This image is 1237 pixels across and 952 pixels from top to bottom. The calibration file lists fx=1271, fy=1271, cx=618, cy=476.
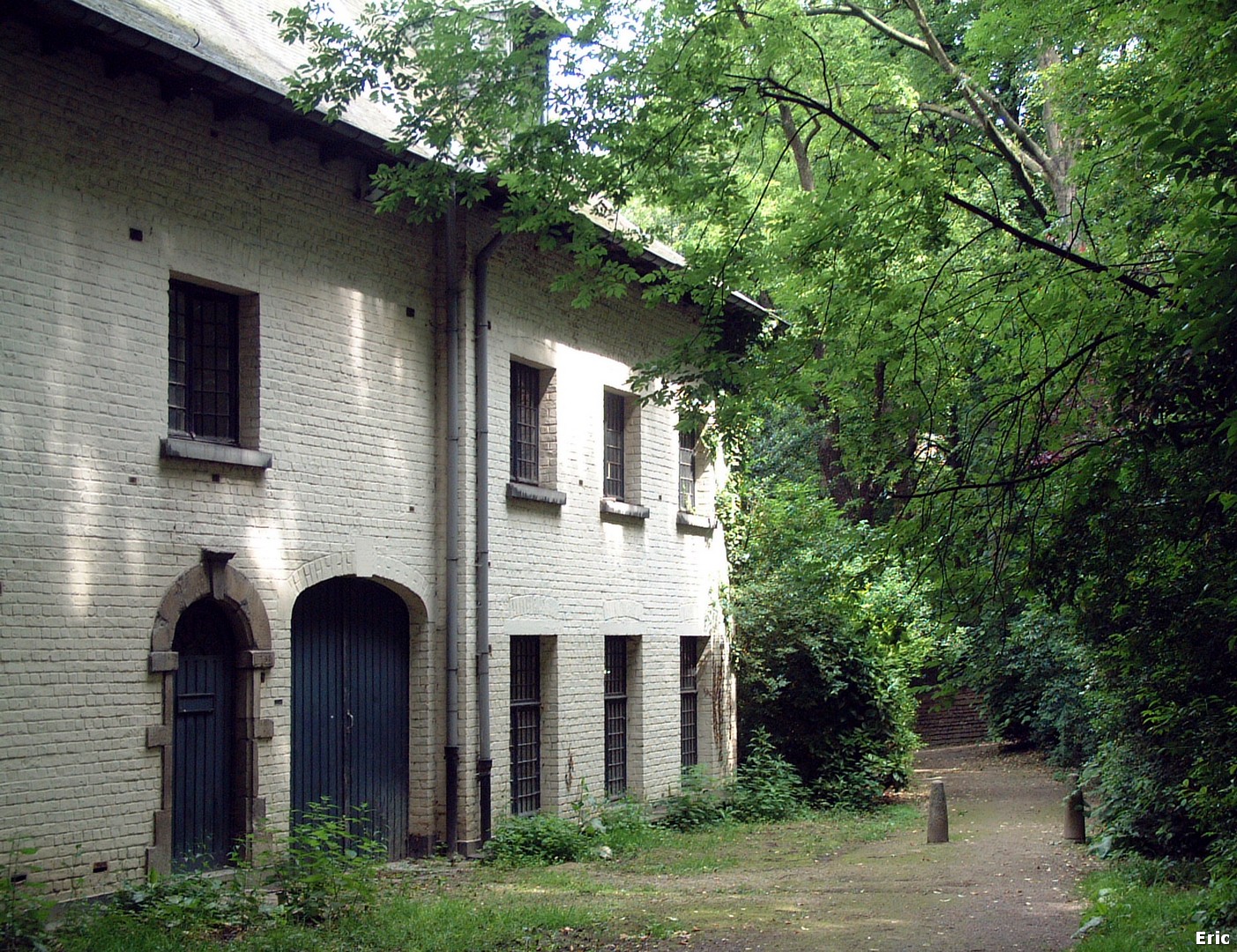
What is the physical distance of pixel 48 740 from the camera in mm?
9477

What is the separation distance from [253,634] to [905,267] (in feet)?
22.4

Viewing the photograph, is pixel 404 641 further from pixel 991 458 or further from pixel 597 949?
pixel 991 458

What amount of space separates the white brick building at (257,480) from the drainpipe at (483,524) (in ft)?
0.16

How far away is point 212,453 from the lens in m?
10.9

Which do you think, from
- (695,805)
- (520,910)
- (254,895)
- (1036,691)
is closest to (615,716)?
(695,805)

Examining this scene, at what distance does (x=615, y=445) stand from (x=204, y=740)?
26.5 ft

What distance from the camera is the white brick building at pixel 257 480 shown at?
9.66 metres

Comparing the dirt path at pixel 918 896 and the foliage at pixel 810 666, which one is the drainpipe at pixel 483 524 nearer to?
the dirt path at pixel 918 896

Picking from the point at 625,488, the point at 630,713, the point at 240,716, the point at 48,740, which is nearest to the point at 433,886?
the point at 240,716

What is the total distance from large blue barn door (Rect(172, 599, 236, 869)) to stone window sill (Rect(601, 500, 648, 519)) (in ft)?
20.5

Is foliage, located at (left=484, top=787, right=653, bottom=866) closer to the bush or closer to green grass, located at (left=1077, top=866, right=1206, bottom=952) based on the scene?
the bush

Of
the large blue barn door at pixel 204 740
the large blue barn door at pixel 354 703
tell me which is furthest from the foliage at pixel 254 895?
the large blue barn door at pixel 354 703

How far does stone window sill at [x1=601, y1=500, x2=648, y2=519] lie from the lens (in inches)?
652

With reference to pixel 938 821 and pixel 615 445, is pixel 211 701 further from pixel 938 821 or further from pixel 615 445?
pixel 938 821
